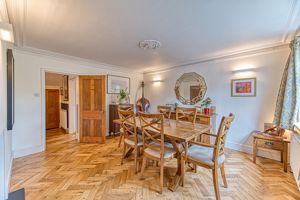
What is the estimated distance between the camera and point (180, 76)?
443cm

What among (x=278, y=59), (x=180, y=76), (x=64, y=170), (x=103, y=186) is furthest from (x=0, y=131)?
(x=278, y=59)

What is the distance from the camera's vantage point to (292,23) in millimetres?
2018

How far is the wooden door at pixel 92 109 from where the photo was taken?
386cm

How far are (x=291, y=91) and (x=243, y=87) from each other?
0.94 meters

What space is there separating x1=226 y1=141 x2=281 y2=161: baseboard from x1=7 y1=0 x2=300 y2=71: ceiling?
2139mm

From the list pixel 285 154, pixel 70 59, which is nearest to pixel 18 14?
pixel 70 59

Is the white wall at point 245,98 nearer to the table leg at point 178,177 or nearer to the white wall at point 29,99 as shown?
the table leg at point 178,177

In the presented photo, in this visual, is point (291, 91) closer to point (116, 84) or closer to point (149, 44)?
point (149, 44)

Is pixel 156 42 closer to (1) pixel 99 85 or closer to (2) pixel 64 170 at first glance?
(1) pixel 99 85

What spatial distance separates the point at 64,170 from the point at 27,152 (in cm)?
134

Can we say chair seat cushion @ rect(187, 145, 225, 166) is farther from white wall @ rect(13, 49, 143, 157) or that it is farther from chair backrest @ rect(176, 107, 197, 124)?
white wall @ rect(13, 49, 143, 157)

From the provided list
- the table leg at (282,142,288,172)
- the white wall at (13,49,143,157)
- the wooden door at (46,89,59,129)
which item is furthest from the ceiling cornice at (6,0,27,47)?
the table leg at (282,142,288,172)

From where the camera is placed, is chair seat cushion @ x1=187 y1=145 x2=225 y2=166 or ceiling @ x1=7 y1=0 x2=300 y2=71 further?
chair seat cushion @ x1=187 y1=145 x2=225 y2=166

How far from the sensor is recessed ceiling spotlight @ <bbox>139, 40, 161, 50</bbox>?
8.62 ft
